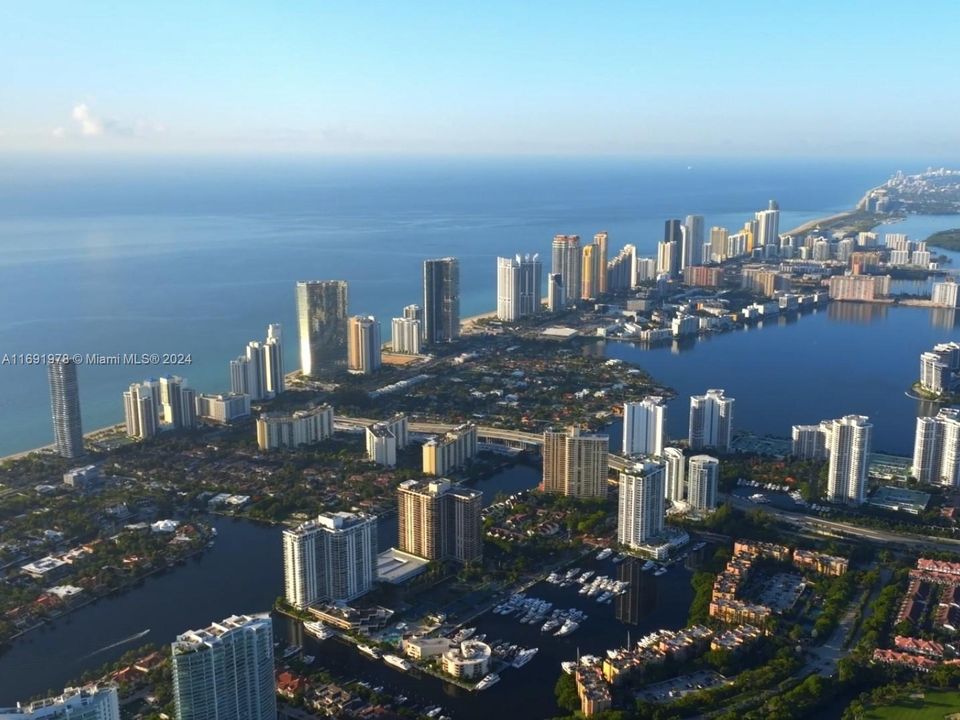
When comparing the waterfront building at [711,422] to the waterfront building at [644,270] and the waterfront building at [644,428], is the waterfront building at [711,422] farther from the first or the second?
the waterfront building at [644,270]

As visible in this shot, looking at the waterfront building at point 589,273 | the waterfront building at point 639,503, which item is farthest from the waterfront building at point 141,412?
the waterfront building at point 589,273

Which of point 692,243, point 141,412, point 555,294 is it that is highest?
point 692,243

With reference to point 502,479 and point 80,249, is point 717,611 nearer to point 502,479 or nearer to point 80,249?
point 502,479

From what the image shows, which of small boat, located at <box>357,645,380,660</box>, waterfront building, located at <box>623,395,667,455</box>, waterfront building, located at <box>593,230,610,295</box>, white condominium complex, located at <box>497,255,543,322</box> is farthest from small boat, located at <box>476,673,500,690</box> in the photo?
waterfront building, located at <box>593,230,610,295</box>

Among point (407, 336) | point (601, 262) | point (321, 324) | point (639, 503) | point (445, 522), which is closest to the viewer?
point (445, 522)

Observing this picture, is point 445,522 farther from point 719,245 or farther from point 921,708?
point 719,245

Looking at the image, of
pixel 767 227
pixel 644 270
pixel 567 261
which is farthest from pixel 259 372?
pixel 767 227
